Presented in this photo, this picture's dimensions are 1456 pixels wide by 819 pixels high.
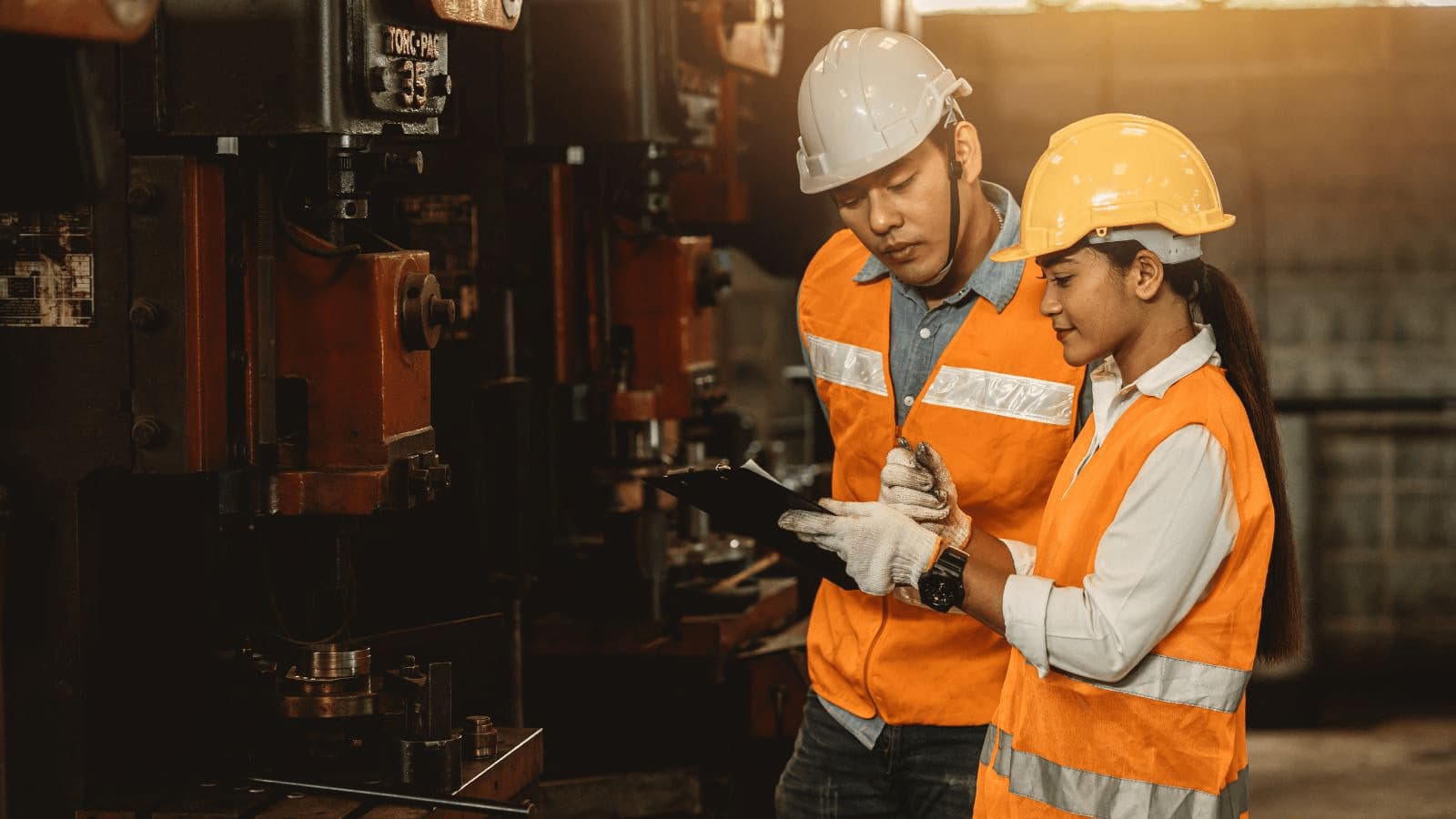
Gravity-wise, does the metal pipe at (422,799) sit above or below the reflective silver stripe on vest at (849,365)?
below

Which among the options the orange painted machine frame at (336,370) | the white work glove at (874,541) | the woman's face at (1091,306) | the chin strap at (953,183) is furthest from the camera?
the chin strap at (953,183)

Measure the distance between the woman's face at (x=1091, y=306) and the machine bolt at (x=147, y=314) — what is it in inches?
45.6

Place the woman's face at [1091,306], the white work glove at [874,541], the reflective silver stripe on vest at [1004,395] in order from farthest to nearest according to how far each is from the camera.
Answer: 1. the reflective silver stripe on vest at [1004,395]
2. the white work glove at [874,541]
3. the woman's face at [1091,306]

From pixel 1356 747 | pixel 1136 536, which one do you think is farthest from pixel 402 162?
pixel 1356 747

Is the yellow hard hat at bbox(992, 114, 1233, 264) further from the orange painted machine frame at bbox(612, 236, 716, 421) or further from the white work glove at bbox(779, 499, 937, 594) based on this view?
the orange painted machine frame at bbox(612, 236, 716, 421)

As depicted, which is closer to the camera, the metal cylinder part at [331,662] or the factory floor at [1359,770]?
the metal cylinder part at [331,662]

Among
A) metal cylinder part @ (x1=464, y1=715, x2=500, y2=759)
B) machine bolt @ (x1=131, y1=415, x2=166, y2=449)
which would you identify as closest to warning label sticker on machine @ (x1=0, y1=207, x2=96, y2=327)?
machine bolt @ (x1=131, y1=415, x2=166, y2=449)

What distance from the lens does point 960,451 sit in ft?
7.91

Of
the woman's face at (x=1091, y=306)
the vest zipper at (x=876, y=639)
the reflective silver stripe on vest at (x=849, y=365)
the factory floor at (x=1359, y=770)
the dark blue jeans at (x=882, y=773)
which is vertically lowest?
the factory floor at (x=1359, y=770)

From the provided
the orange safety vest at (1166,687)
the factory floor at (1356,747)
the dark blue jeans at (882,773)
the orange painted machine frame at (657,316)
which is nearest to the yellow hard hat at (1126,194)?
the orange safety vest at (1166,687)

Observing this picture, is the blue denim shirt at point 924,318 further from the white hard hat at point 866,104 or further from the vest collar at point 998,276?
the white hard hat at point 866,104

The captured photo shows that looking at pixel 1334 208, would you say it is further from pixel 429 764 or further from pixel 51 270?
pixel 51 270

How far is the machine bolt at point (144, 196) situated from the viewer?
2148 mm

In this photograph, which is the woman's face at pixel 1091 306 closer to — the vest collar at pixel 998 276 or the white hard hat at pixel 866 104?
Answer: the vest collar at pixel 998 276
